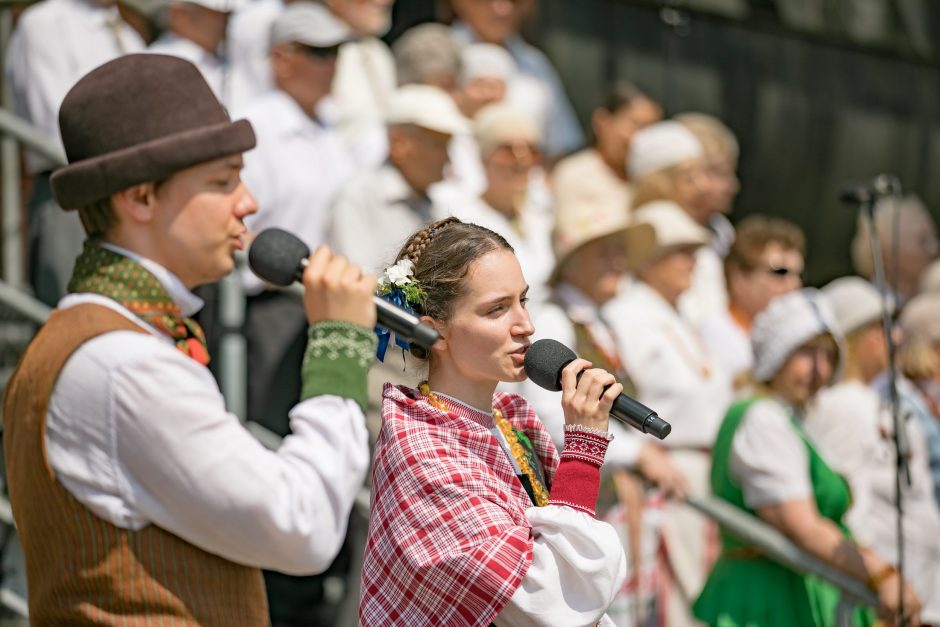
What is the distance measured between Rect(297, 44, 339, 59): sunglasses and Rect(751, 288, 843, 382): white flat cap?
1.75 meters

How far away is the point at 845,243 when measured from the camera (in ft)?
31.1

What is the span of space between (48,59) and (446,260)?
2.72m

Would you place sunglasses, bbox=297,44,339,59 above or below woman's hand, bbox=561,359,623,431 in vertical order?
above

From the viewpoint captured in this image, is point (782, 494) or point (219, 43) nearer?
point (782, 494)

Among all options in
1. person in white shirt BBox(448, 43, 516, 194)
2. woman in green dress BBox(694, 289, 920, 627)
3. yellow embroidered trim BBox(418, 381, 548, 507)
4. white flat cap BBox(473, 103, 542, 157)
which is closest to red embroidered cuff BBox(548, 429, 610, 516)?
yellow embroidered trim BBox(418, 381, 548, 507)

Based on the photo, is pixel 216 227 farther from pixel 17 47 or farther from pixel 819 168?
pixel 819 168

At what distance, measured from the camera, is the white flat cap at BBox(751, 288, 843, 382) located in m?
5.31

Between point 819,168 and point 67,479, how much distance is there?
7.65 m

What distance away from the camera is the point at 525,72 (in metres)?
7.83

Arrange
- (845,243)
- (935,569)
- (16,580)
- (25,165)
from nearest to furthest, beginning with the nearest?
(16,580) → (25,165) → (935,569) → (845,243)

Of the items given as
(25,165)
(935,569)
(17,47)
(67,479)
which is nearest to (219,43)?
(17,47)

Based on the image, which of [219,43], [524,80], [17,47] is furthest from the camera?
[524,80]

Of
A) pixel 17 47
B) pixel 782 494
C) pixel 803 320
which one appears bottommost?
pixel 782 494

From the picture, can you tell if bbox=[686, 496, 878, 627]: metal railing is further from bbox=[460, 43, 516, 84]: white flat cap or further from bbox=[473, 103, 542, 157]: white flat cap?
bbox=[460, 43, 516, 84]: white flat cap
